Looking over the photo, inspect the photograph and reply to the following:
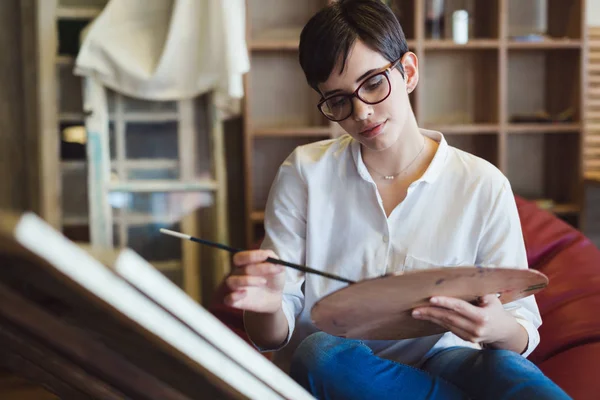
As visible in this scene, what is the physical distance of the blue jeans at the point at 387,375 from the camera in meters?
1.00

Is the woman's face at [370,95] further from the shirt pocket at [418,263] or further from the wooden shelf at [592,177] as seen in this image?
the wooden shelf at [592,177]

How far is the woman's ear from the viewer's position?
1235 mm

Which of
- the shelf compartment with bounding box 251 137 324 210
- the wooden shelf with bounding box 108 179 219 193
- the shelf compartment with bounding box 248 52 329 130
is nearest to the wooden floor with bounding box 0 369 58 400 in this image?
the wooden shelf with bounding box 108 179 219 193

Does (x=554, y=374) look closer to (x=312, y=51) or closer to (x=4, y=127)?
(x=312, y=51)

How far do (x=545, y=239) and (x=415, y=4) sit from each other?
1.23 metres

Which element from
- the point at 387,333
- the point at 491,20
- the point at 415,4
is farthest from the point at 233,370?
the point at 491,20

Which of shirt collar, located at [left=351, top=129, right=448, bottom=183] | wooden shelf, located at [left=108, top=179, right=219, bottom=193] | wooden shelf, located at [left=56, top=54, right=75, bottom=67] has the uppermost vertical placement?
wooden shelf, located at [left=56, top=54, right=75, bottom=67]

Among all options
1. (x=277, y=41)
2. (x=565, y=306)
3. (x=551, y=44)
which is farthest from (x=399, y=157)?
(x=551, y=44)

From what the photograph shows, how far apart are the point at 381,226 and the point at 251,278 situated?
16.2 inches

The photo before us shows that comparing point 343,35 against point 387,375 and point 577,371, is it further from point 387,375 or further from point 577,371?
point 577,371

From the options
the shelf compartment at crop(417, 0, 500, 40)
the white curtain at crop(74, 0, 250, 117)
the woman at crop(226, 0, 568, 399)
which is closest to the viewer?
the woman at crop(226, 0, 568, 399)

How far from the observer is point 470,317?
0.91 m

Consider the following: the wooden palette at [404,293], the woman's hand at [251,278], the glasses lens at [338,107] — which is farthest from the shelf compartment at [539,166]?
the woman's hand at [251,278]

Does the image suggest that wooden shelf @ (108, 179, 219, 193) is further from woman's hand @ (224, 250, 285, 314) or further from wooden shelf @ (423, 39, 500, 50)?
woman's hand @ (224, 250, 285, 314)
